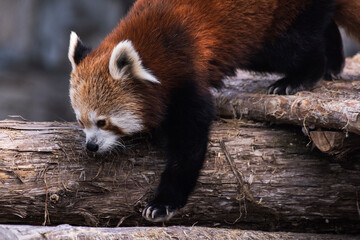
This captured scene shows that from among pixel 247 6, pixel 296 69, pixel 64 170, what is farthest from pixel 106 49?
pixel 296 69

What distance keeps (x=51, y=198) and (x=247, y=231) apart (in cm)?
116

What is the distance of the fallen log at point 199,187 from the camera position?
301 centimetres

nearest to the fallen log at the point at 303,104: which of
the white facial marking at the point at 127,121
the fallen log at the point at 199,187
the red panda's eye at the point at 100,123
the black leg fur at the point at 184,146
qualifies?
the fallen log at the point at 199,187

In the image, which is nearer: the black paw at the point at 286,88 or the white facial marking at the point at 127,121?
the white facial marking at the point at 127,121

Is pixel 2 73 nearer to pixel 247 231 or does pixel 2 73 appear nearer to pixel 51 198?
pixel 51 198

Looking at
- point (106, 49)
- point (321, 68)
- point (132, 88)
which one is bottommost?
point (321, 68)

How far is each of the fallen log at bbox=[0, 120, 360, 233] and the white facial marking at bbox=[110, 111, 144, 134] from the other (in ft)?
0.84

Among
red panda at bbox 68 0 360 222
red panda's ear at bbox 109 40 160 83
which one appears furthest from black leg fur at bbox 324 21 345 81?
red panda's ear at bbox 109 40 160 83

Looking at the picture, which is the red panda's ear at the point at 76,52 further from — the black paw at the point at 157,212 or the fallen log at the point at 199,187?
the black paw at the point at 157,212

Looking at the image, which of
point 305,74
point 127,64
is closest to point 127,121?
point 127,64

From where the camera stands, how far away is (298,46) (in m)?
3.61

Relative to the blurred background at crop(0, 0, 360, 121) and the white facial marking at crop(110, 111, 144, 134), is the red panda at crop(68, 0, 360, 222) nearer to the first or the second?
the white facial marking at crop(110, 111, 144, 134)

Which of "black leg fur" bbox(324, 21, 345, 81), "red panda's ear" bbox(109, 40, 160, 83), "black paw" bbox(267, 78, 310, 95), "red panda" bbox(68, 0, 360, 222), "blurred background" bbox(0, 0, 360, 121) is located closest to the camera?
"red panda's ear" bbox(109, 40, 160, 83)

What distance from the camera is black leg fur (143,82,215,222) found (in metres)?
2.93
